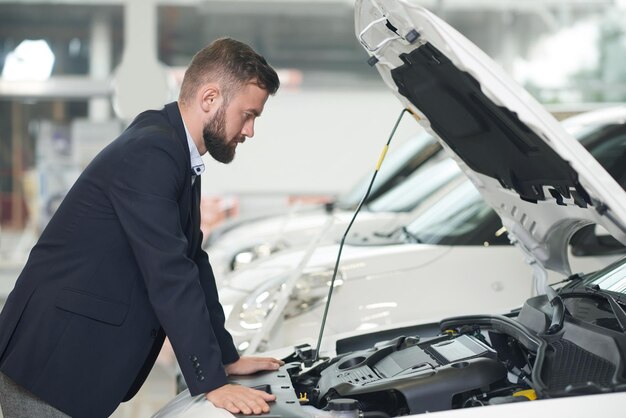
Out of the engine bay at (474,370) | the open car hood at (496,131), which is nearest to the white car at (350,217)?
the open car hood at (496,131)

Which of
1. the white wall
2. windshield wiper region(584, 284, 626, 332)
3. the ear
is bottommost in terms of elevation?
windshield wiper region(584, 284, 626, 332)

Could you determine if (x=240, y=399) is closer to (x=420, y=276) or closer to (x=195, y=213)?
(x=195, y=213)

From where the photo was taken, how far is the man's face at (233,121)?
257 cm

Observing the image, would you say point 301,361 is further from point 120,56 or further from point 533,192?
point 120,56

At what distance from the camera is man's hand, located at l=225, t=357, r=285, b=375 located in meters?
2.88

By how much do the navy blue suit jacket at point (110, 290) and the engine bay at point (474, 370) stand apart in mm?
360

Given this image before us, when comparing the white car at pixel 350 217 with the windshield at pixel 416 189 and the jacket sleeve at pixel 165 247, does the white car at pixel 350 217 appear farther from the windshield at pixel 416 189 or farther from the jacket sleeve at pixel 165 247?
the jacket sleeve at pixel 165 247

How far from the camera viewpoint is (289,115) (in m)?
10.3

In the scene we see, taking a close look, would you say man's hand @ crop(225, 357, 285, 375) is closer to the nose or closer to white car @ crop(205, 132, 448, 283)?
the nose

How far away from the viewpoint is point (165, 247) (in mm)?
2432

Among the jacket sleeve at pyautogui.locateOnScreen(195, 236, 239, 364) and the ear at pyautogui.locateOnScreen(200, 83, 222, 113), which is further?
the jacket sleeve at pyautogui.locateOnScreen(195, 236, 239, 364)

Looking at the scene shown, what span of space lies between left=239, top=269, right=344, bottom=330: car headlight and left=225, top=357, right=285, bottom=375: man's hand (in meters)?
1.36

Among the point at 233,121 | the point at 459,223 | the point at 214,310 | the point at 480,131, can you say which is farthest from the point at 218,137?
the point at 459,223

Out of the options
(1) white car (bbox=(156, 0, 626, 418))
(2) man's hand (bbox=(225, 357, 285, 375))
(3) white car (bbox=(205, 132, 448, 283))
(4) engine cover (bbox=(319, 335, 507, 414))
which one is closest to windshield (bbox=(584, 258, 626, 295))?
(1) white car (bbox=(156, 0, 626, 418))
